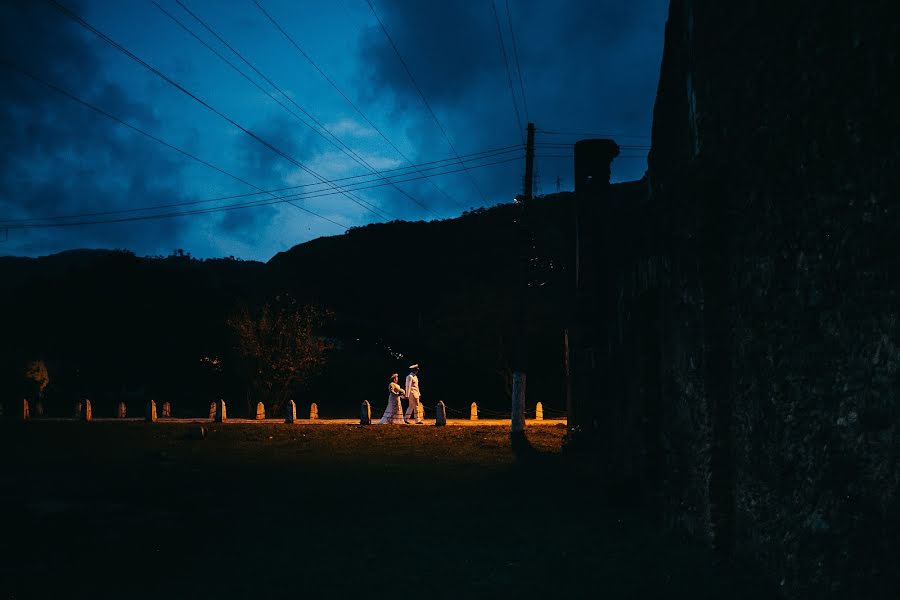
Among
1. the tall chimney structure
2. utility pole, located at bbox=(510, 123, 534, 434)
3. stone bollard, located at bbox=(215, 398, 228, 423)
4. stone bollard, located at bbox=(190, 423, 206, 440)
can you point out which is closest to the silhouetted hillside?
stone bollard, located at bbox=(215, 398, 228, 423)

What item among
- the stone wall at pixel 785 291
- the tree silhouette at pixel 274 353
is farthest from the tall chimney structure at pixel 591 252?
the tree silhouette at pixel 274 353

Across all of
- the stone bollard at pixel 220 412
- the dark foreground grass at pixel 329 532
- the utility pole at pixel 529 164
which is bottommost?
the dark foreground grass at pixel 329 532

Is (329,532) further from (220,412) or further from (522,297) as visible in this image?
(220,412)

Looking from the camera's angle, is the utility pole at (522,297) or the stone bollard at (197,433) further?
the utility pole at (522,297)

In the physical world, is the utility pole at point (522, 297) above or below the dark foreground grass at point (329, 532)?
above

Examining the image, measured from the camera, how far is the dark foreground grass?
527 centimetres

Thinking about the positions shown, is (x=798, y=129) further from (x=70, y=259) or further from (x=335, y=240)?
(x=70, y=259)

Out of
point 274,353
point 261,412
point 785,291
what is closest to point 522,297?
point 274,353

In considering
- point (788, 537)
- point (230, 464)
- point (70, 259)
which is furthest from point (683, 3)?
point (70, 259)

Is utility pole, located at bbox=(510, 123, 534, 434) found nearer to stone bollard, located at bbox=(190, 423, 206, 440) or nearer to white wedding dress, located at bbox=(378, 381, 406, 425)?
white wedding dress, located at bbox=(378, 381, 406, 425)

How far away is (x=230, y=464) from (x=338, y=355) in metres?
22.7

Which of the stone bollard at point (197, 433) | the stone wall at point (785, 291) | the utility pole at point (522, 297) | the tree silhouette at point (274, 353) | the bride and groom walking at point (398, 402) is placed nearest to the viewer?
the stone wall at point (785, 291)

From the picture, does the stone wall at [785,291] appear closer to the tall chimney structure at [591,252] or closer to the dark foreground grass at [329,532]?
the dark foreground grass at [329,532]

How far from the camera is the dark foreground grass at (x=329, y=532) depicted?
5270mm
